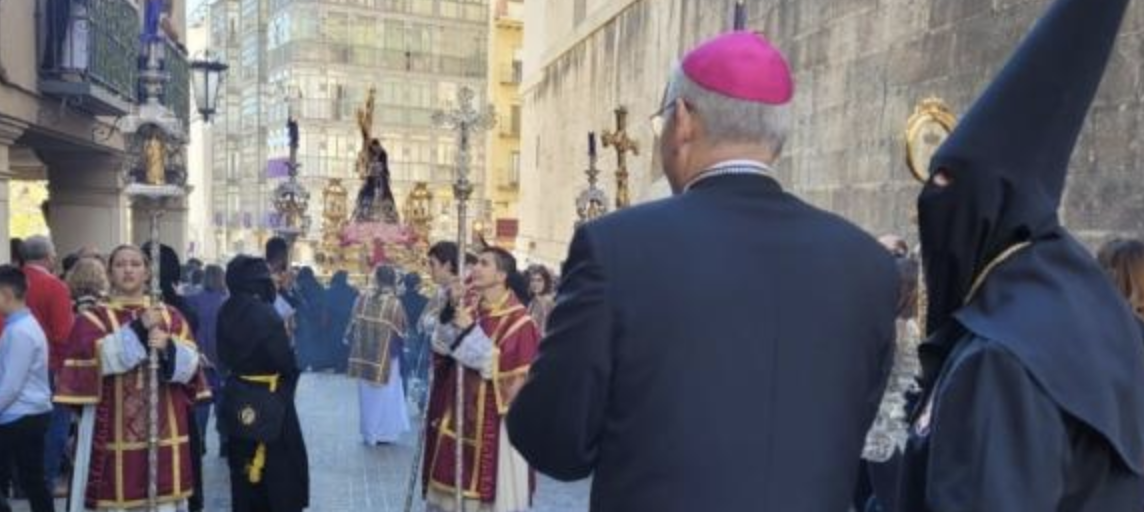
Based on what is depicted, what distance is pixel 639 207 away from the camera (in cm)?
227

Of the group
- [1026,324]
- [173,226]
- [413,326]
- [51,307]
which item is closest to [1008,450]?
[1026,324]

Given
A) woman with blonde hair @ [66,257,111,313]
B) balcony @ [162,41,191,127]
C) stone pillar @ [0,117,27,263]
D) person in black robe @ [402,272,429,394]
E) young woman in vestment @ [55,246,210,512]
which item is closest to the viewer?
young woman in vestment @ [55,246,210,512]

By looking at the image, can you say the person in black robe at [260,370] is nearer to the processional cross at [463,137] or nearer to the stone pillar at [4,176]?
the processional cross at [463,137]

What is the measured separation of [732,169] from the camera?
7.66ft

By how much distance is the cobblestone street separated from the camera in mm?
8672

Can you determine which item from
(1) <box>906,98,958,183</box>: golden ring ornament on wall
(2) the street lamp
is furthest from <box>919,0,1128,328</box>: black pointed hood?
(2) the street lamp

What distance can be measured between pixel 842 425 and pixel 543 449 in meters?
0.66

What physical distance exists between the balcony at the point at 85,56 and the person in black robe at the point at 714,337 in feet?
34.4

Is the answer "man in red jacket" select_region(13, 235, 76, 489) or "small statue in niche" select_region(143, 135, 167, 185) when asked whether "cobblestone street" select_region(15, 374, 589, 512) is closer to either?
"man in red jacket" select_region(13, 235, 76, 489)

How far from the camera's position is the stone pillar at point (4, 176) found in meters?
9.98

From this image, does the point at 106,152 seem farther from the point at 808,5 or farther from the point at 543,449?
the point at 543,449

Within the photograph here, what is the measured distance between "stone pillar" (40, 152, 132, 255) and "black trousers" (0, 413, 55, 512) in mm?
8759

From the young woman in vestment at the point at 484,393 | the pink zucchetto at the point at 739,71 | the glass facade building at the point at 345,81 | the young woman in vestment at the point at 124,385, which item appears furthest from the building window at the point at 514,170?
the pink zucchetto at the point at 739,71

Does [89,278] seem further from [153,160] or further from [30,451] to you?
[153,160]
